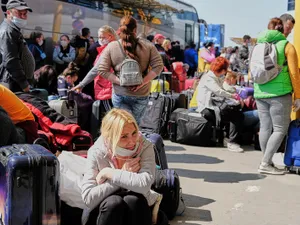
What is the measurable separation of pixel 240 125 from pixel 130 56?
316cm

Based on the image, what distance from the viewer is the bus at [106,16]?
1134 cm

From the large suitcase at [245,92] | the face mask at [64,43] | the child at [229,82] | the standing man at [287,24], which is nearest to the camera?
the standing man at [287,24]

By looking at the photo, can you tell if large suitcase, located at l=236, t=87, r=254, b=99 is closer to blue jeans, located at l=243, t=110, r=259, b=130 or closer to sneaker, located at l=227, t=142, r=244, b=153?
blue jeans, located at l=243, t=110, r=259, b=130

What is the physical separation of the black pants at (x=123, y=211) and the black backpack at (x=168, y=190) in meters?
0.75

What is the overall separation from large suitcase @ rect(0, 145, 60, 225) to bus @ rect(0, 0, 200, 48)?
23.8 feet

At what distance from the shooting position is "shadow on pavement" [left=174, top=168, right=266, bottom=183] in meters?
5.99

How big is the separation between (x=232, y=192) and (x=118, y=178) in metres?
2.26

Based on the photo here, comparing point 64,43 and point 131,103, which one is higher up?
point 64,43

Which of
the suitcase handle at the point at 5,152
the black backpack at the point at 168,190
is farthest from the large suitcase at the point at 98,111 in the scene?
the suitcase handle at the point at 5,152

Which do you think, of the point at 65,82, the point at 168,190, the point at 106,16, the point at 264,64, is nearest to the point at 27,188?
the point at 168,190

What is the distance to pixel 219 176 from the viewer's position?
6.16m

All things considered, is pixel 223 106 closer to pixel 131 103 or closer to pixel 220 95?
pixel 220 95

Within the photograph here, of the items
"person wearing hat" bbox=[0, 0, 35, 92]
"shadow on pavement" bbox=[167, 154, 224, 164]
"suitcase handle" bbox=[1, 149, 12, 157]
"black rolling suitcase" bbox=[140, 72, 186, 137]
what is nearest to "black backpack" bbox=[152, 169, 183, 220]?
"suitcase handle" bbox=[1, 149, 12, 157]

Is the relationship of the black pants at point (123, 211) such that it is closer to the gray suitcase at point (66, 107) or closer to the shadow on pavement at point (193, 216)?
the shadow on pavement at point (193, 216)
